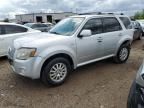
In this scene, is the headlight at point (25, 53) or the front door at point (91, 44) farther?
the front door at point (91, 44)

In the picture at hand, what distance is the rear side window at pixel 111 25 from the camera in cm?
560

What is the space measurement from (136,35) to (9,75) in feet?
28.8

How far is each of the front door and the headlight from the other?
1.25 metres

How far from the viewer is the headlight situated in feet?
13.3

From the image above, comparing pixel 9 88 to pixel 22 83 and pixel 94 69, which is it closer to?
pixel 22 83

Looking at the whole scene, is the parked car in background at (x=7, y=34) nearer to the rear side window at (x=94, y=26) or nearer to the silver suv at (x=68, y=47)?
the silver suv at (x=68, y=47)

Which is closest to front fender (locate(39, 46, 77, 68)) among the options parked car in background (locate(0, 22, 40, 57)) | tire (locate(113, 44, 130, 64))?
tire (locate(113, 44, 130, 64))

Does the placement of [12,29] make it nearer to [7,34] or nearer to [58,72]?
[7,34]

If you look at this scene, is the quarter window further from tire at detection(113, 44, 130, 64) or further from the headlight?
the headlight

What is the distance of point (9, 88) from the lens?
14.7 feet

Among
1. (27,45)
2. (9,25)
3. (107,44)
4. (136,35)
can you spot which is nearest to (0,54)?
(9,25)

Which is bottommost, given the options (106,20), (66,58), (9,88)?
(9,88)

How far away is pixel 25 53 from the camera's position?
411 cm

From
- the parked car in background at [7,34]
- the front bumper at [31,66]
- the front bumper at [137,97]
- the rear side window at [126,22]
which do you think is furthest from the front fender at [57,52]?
the parked car in background at [7,34]
